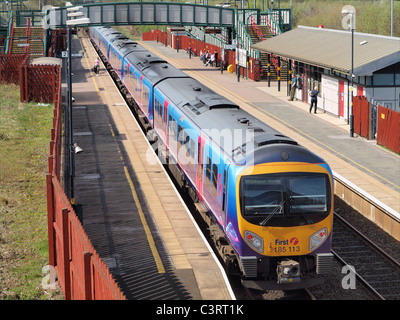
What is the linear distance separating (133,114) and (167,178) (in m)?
14.6

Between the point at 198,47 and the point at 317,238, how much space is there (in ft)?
205

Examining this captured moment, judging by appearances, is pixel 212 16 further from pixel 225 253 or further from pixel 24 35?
pixel 225 253

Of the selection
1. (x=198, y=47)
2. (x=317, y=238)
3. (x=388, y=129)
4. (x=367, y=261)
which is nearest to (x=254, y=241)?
(x=317, y=238)

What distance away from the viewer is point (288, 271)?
13859 mm

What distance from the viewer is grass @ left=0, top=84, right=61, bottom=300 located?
15.0 m

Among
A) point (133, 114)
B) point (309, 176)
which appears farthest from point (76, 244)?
point (133, 114)

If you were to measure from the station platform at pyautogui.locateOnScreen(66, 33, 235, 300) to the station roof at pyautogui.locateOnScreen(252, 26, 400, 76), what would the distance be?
1157 centimetres

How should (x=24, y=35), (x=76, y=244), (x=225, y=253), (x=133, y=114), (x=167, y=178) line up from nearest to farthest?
(x=76, y=244) < (x=225, y=253) < (x=167, y=178) < (x=133, y=114) < (x=24, y=35)

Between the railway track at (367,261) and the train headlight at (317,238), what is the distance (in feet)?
7.94

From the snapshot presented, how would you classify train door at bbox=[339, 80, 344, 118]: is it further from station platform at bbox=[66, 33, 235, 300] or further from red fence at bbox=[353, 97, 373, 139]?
station platform at bbox=[66, 33, 235, 300]

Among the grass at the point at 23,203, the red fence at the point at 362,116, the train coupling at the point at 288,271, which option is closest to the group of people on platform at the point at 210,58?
the grass at the point at 23,203

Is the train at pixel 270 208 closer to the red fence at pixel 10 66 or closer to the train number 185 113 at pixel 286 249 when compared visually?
the train number 185 113 at pixel 286 249

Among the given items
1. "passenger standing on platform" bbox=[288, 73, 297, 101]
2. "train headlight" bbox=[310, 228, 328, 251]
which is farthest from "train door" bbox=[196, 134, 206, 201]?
"passenger standing on platform" bbox=[288, 73, 297, 101]
